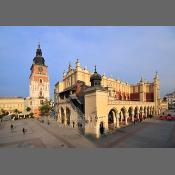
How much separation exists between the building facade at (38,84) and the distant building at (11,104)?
266 inches

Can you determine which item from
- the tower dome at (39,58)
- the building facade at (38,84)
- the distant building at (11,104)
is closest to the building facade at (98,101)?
the building facade at (38,84)

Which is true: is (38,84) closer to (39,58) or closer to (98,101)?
(39,58)

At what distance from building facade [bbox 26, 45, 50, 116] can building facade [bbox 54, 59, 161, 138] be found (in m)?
31.4

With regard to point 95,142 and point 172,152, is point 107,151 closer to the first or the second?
point 95,142

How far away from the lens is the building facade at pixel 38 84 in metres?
75.8

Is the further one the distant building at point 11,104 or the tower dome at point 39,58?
the distant building at point 11,104

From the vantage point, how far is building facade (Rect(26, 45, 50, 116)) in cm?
7575

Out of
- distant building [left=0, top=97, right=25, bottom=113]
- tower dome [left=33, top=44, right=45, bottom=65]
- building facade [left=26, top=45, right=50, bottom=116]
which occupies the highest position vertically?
tower dome [left=33, top=44, right=45, bottom=65]

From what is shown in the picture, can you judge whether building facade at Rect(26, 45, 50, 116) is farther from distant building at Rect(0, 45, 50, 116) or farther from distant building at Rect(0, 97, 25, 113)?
distant building at Rect(0, 97, 25, 113)

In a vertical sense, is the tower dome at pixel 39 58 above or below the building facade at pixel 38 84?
above

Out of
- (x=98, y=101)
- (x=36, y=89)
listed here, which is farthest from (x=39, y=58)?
(x=98, y=101)

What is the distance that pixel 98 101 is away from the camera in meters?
22.1

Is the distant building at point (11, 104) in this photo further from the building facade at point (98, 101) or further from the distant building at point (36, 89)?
the building facade at point (98, 101)

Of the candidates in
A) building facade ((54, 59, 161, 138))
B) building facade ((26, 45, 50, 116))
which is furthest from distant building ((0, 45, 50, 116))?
building facade ((54, 59, 161, 138))
